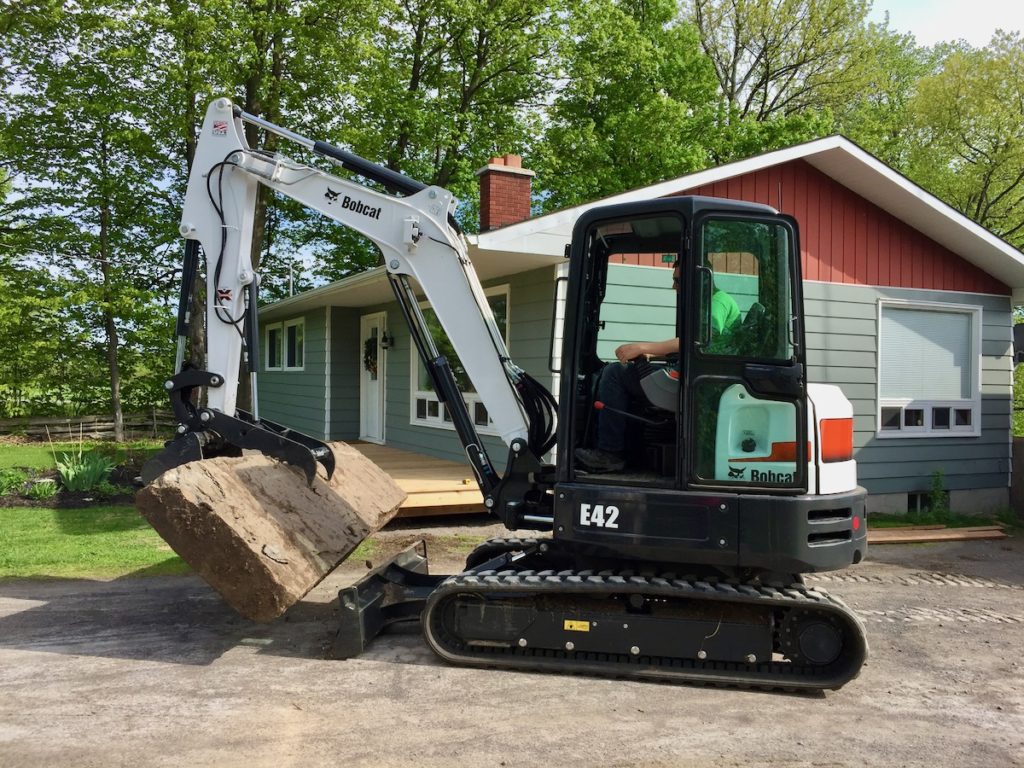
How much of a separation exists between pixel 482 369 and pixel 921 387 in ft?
25.5

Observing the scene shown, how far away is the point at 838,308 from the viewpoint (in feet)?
32.7

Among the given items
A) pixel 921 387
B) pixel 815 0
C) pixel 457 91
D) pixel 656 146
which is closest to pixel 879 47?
pixel 815 0

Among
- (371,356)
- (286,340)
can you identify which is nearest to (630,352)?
(371,356)

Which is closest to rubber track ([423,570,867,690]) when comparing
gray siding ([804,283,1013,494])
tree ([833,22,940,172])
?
gray siding ([804,283,1013,494])

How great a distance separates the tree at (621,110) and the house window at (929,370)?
11.8 metres

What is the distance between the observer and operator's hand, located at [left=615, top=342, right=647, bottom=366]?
4.54 m

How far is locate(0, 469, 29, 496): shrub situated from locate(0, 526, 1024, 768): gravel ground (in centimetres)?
446

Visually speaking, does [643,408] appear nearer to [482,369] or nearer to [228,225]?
[482,369]

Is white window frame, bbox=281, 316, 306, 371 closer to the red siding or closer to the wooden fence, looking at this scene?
the wooden fence

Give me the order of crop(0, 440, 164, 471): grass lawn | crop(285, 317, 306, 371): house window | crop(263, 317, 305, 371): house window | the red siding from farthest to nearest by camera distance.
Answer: crop(263, 317, 305, 371): house window < crop(285, 317, 306, 371): house window < crop(0, 440, 164, 471): grass lawn < the red siding

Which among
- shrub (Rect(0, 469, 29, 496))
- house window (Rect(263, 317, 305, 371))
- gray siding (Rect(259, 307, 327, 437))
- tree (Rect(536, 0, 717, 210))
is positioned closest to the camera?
shrub (Rect(0, 469, 29, 496))

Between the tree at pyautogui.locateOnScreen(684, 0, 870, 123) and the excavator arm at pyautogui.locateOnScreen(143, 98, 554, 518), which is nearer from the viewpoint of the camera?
the excavator arm at pyautogui.locateOnScreen(143, 98, 554, 518)

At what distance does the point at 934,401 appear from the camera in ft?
34.3

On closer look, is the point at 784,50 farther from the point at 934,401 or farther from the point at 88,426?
the point at 88,426
